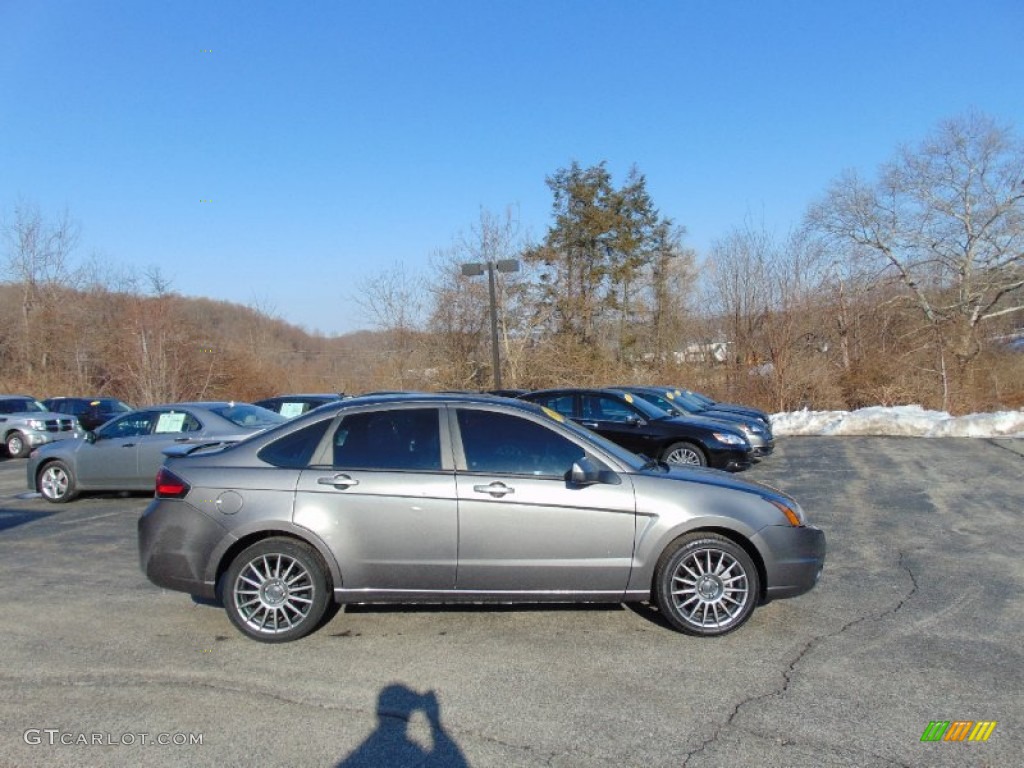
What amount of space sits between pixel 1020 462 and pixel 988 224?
20699 millimetres

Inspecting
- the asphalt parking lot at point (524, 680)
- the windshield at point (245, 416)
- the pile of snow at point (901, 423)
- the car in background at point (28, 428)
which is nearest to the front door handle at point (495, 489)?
the asphalt parking lot at point (524, 680)

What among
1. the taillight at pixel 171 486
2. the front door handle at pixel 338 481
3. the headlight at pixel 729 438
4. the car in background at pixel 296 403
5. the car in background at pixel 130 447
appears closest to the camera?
the front door handle at pixel 338 481

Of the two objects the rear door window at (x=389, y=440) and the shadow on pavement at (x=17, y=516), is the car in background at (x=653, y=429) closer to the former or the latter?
the rear door window at (x=389, y=440)

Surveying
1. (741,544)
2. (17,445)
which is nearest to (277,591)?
(741,544)

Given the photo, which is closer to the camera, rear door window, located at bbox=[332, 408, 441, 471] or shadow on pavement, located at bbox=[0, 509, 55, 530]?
rear door window, located at bbox=[332, 408, 441, 471]

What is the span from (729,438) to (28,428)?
18132 mm

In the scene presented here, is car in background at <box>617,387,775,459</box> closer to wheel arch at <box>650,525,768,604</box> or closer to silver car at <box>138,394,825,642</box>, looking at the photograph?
wheel arch at <box>650,525,768,604</box>

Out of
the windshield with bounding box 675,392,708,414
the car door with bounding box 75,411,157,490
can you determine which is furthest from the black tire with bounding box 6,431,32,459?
the windshield with bounding box 675,392,708,414

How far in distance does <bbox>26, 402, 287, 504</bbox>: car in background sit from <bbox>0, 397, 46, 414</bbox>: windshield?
35.5 ft

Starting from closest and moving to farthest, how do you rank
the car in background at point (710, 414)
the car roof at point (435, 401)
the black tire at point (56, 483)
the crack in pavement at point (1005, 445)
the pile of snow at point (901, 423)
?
the car roof at point (435, 401), the black tire at point (56, 483), the car in background at point (710, 414), the crack in pavement at point (1005, 445), the pile of snow at point (901, 423)

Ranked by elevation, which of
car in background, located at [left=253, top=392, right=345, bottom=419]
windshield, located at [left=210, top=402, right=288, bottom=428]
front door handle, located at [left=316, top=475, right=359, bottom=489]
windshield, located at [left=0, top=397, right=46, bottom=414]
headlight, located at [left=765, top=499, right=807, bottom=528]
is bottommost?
headlight, located at [left=765, top=499, right=807, bottom=528]

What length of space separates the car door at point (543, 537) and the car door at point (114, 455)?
7.57 metres

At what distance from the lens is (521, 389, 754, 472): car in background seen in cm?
1150

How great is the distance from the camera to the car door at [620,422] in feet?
38.8
